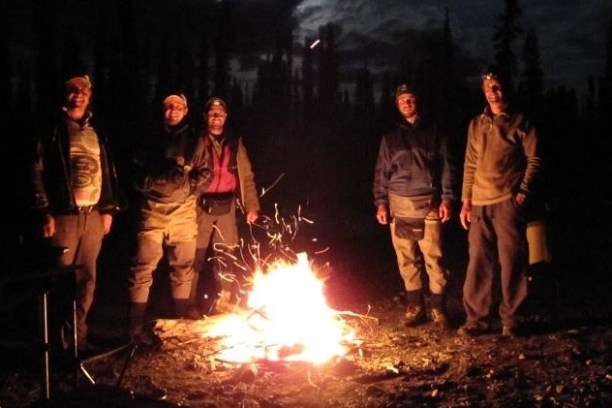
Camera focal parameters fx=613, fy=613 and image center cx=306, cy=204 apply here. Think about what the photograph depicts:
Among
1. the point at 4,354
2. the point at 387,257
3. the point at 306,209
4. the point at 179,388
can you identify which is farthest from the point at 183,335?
the point at 306,209

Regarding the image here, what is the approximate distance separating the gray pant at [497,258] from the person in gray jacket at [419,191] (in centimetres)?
37

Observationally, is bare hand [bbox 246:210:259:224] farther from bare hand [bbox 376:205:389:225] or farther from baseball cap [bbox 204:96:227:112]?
bare hand [bbox 376:205:389:225]

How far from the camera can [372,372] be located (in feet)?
17.1

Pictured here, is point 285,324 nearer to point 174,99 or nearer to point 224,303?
point 224,303

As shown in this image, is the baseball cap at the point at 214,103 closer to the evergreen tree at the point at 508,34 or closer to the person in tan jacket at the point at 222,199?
the person in tan jacket at the point at 222,199

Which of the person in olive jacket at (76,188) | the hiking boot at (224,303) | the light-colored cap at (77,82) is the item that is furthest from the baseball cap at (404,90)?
the light-colored cap at (77,82)

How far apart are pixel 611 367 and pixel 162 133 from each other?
4.78m

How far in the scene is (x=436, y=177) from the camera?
6.66 metres

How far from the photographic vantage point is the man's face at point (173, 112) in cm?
656

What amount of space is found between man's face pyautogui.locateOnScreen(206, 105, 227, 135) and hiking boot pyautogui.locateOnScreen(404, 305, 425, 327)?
9.77 feet

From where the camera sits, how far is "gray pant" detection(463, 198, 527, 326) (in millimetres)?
6043

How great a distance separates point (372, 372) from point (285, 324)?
3.71 ft

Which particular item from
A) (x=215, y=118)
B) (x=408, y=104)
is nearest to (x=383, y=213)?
(x=408, y=104)

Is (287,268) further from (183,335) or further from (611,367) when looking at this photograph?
(611,367)
